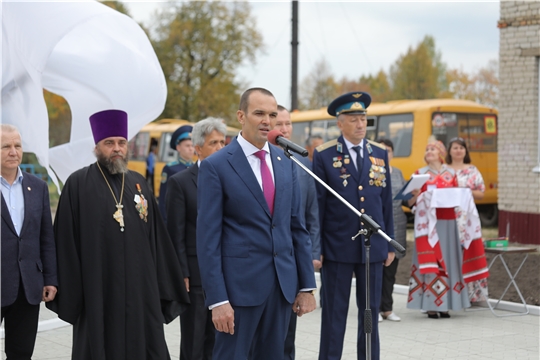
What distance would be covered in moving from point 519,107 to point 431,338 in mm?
8531

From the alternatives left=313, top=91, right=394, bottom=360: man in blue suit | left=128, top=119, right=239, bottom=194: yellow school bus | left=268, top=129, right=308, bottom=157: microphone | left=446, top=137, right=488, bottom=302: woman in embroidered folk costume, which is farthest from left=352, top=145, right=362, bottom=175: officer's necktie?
left=128, top=119, right=239, bottom=194: yellow school bus

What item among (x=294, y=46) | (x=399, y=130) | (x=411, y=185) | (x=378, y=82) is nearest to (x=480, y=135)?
(x=399, y=130)

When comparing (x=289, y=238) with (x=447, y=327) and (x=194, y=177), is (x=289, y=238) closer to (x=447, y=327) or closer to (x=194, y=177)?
(x=194, y=177)

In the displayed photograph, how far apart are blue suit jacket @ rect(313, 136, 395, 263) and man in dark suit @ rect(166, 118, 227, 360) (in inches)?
35.6

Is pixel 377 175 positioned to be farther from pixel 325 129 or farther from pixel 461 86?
pixel 461 86

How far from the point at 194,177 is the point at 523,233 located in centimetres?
1018

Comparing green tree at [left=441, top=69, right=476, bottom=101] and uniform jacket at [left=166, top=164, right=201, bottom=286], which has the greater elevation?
green tree at [left=441, top=69, right=476, bottom=101]

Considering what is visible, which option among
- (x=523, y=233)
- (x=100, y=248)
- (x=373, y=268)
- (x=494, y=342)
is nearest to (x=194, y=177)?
(x=100, y=248)

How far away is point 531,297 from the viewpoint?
386 inches

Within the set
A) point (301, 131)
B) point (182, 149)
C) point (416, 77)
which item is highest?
point (416, 77)

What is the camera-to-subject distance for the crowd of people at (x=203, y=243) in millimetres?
4363

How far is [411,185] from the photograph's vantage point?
842 cm

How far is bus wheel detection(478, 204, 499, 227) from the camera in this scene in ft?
68.1

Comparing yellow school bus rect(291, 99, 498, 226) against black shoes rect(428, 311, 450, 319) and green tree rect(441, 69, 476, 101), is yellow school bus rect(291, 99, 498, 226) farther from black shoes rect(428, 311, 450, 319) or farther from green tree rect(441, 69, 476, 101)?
green tree rect(441, 69, 476, 101)
